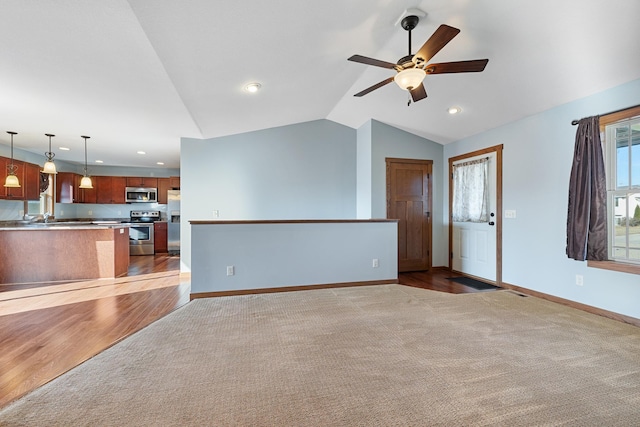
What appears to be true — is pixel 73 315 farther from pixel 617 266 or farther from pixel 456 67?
pixel 617 266

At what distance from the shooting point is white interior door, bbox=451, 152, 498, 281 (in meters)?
4.36

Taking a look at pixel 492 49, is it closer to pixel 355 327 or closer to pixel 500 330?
pixel 500 330

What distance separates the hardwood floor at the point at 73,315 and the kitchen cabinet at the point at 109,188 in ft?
10.9

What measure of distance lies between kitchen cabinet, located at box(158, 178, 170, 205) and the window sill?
868cm

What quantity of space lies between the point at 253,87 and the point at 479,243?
4.12 metres

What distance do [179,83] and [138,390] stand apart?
281 centimetres

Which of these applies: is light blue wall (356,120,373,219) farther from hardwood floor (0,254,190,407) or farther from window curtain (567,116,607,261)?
hardwood floor (0,254,190,407)

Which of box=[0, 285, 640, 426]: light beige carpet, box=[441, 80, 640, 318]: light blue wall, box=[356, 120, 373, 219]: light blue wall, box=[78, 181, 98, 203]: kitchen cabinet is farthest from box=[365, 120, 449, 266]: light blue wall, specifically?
box=[78, 181, 98, 203]: kitchen cabinet

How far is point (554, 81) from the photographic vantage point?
3.06 m

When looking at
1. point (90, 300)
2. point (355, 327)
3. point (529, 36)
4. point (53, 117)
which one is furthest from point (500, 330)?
point (53, 117)

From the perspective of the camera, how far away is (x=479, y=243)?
15.1ft

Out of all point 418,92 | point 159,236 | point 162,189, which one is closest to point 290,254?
point 418,92

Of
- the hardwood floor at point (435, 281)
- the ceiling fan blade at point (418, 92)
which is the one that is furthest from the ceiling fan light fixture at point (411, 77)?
the hardwood floor at point (435, 281)

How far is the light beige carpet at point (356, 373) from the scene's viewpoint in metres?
1.53
